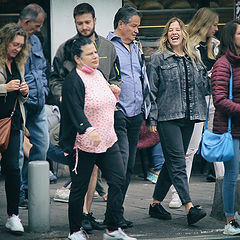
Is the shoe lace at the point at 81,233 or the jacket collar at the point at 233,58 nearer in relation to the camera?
the shoe lace at the point at 81,233

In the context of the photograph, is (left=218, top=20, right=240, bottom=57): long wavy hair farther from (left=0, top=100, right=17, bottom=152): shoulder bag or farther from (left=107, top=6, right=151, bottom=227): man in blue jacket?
(left=0, top=100, right=17, bottom=152): shoulder bag

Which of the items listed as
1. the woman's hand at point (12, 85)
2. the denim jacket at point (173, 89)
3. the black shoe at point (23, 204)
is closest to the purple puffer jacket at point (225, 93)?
the denim jacket at point (173, 89)

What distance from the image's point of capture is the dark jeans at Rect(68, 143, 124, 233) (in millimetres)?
6285

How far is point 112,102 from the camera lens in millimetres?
6328

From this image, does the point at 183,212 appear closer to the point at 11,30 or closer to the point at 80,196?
the point at 80,196

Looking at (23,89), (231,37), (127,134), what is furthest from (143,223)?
(231,37)

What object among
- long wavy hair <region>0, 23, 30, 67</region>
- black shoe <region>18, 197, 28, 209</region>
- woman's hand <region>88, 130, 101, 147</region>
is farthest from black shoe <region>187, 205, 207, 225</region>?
long wavy hair <region>0, 23, 30, 67</region>

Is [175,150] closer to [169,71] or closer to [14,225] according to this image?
[169,71]

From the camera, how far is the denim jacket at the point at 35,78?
7688 millimetres

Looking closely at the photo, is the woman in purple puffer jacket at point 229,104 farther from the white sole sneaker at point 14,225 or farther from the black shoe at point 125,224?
the white sole sneaker at point 14,225

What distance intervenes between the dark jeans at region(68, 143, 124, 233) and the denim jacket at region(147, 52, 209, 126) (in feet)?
3.39

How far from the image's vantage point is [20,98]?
690cm

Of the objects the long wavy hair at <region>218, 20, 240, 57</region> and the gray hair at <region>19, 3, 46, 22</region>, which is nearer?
the long wavy hair at <region>218, 20, 240, 57</region>

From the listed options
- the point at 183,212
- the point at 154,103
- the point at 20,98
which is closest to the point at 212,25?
the point at 154,103
